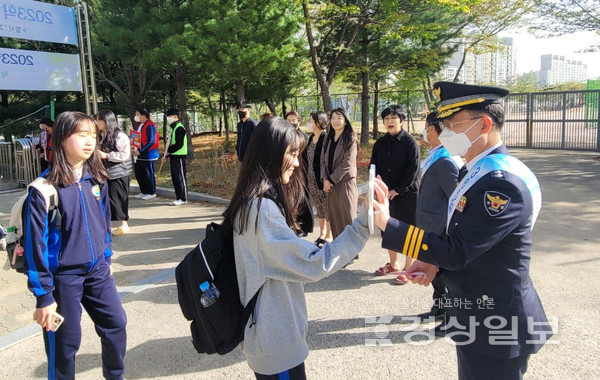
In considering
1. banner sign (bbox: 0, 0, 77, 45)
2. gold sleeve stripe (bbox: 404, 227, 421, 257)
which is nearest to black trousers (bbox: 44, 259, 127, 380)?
gold sleeve stripe (bbox: 404, 227, 421, 257)

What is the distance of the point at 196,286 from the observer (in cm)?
180

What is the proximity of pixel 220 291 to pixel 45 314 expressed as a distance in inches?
46.7

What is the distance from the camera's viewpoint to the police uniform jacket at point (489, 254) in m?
1.65

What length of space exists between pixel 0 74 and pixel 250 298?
856 centimetres

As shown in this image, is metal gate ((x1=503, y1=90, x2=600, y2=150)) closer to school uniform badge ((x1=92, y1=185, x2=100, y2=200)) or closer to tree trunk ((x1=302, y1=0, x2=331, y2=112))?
tree trunk ((x1=302, y1=0, x2=331, y2=112))

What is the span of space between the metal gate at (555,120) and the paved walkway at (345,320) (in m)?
9.16

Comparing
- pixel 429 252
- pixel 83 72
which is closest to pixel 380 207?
pixel 429 252

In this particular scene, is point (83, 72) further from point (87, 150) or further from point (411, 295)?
point (411, 295)

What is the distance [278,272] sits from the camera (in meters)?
1.77

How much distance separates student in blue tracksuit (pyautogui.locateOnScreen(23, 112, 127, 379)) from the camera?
7.76 ft

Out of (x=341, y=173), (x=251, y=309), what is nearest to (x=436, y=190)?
(x=341, y=173)

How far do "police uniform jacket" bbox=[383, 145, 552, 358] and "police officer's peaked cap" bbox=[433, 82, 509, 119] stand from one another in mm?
219

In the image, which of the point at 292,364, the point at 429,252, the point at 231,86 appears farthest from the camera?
the point at 231,86

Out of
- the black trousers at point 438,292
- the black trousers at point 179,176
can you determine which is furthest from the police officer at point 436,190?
the black trousers at point 179,176
